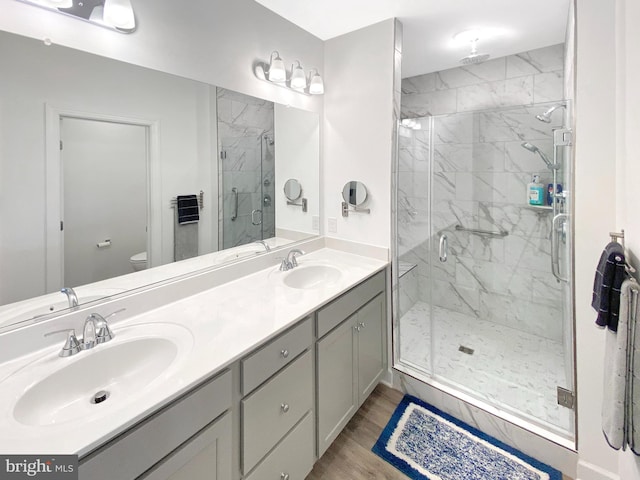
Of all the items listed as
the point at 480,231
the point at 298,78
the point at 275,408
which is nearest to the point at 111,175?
the point at 275,408

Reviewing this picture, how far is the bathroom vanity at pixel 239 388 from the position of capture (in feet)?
2.50

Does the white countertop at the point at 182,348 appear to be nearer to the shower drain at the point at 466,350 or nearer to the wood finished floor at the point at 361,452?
the wood finished floor at the point at 361,452

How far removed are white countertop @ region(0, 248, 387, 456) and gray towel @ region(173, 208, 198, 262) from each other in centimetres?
22

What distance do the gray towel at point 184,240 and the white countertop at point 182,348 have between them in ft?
0.73

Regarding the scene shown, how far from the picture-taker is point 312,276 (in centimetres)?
206

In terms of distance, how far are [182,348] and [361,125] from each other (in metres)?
1.81

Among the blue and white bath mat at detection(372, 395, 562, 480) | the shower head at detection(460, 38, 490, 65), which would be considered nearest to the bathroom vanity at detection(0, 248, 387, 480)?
the blue and white bath mat at detection(372, 395, 562, 480)

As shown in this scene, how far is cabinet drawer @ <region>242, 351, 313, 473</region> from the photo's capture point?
1100 mm

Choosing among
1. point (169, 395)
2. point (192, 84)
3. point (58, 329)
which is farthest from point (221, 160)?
point (169, 395)

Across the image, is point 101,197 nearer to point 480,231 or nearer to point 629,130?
point 629,130

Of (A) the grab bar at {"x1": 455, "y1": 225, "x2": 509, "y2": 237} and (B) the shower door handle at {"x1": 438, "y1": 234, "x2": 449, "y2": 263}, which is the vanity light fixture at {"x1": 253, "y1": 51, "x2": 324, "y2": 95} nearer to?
(B) the shower door handle at {"x1": 438, "y1": 234, "x2": 449, "y2": 263}

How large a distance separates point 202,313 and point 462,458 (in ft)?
5.09

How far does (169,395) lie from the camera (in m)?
0.83

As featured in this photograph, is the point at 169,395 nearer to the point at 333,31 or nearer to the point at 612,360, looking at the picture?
the point at 612,360
